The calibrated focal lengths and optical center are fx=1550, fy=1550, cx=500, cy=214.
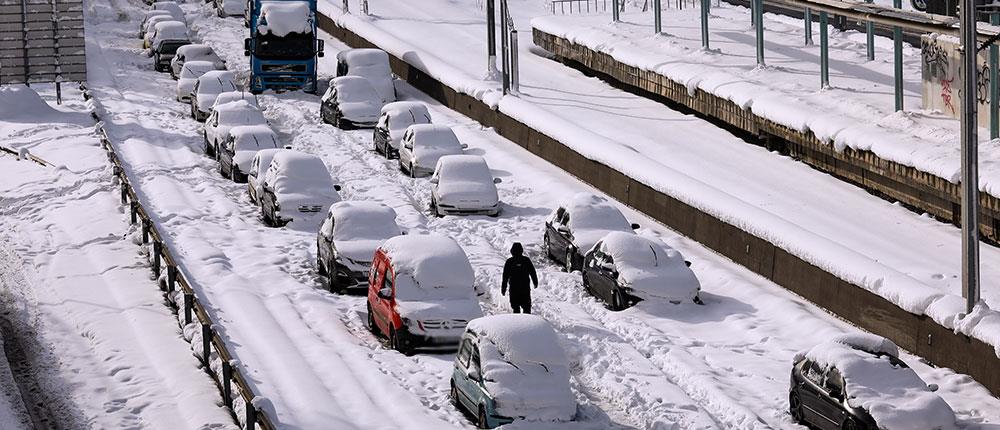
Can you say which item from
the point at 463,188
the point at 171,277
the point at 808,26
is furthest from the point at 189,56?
the point at 171,277

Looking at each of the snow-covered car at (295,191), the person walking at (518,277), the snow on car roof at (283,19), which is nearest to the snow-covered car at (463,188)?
the snow-covered car at (295,191)

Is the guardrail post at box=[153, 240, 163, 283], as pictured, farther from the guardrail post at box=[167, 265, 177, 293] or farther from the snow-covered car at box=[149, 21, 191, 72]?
the snow-covered car at box=[149, 21, 191, 72]

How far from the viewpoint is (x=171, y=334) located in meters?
26.4

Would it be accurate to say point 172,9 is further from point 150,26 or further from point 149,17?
point 150,26

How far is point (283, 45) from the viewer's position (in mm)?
52594

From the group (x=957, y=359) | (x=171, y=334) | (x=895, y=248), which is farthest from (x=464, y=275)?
(x=895, y=248)

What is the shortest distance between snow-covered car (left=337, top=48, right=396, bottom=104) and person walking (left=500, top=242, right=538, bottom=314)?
24.4 m

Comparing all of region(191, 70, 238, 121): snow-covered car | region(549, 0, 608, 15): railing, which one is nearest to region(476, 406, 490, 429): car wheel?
region(191, 70, 238, 121): snow-covered car

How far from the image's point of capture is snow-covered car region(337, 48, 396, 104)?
50.9 metres

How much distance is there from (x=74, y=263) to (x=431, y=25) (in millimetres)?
36304

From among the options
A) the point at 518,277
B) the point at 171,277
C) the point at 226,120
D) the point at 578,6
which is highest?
the point at 578,6

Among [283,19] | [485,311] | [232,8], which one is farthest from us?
[232,8]

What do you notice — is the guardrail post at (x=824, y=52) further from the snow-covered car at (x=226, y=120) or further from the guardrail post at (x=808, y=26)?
the snow-covered car at (x=226, y=120)

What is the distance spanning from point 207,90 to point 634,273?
24.5m
